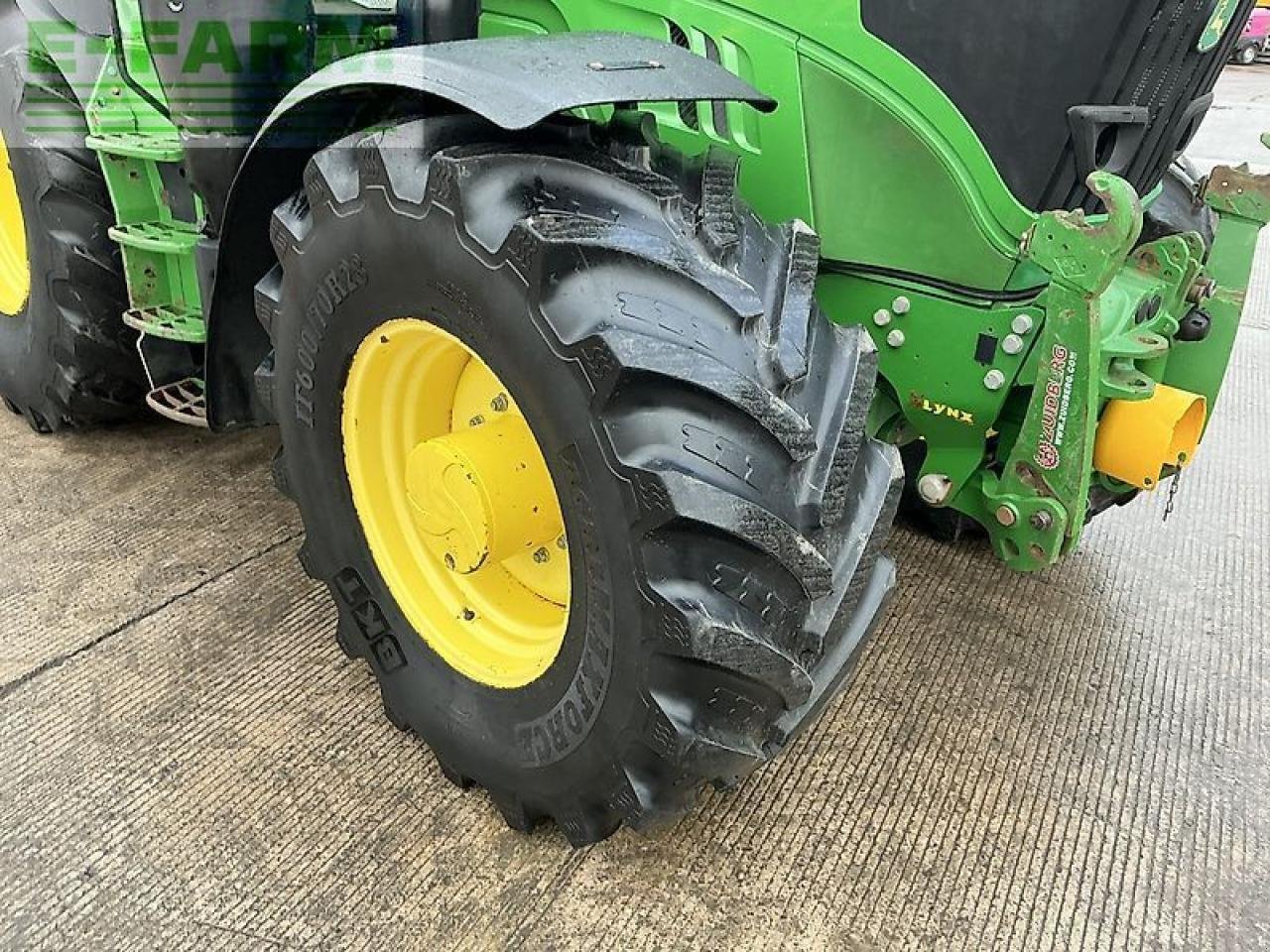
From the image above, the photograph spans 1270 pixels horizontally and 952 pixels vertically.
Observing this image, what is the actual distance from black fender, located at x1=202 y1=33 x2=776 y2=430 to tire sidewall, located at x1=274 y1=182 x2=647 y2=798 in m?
0.19

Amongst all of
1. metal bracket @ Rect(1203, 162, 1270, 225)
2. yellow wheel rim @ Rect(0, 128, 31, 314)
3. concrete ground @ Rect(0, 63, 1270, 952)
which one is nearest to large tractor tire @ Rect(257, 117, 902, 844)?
concrete ground @ Rect(0, 63, 1270, 952)

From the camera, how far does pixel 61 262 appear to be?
276cm

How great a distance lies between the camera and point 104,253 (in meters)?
2.79

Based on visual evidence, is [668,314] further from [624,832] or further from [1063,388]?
[624,832]

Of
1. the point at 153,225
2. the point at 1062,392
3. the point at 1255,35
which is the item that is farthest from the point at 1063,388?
the point at 1255,35

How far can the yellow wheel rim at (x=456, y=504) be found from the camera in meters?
1.80

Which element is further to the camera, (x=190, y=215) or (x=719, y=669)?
(x=190, y=215)

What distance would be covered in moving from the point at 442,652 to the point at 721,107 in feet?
3.63

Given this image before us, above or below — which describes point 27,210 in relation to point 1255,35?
above

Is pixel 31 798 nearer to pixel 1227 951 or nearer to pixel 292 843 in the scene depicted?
pixel 292 843

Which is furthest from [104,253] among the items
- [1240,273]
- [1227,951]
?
[1227,951]

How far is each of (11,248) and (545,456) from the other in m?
2.50

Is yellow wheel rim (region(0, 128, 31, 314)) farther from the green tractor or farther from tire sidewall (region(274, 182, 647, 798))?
tire sidewall (region(274, 182, 647, 798))

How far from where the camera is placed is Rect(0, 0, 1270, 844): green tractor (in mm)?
1448
